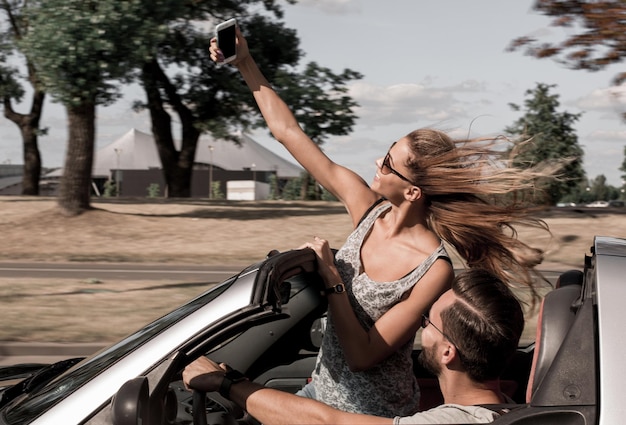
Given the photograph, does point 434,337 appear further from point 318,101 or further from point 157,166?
point 157,166

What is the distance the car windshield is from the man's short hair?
0.60 meters

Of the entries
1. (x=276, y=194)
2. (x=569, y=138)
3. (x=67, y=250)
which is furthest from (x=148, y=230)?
(x=276, y=194)

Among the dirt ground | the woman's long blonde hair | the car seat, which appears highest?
the woman's long blonde hair

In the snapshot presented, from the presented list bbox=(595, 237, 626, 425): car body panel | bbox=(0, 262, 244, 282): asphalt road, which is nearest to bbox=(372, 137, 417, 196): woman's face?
bbox=(595, 237, 626, 425): car body panel

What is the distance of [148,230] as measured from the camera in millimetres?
21125

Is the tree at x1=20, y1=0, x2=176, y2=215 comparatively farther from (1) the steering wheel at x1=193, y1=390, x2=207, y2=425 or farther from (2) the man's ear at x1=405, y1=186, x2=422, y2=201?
(1) the steering wheel at x1=193, y1=390, x2=207, y2=425

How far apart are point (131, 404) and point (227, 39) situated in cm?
172

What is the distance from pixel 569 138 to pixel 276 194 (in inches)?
935

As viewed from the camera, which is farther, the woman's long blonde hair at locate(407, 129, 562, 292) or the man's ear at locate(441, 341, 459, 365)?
the woman's long blonde hair at locate(407, 129, 562, 292)

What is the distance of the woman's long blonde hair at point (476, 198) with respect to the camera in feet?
10.1

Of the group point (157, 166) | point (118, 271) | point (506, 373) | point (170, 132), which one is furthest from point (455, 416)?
point (157, 166)

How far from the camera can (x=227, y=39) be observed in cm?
343

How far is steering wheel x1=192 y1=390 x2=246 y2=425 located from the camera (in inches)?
96.0

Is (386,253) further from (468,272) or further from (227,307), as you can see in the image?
(227,307)
